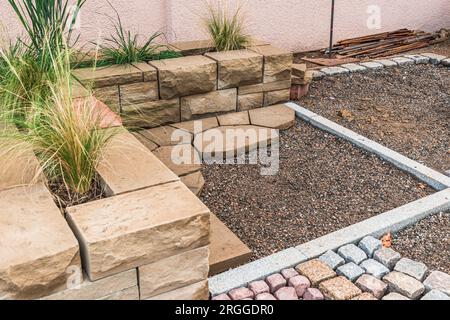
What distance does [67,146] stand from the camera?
7.06 feet

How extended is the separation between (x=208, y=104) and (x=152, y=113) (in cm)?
46

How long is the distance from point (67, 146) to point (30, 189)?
0.23 m

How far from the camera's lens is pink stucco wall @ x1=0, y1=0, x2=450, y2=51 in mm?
4508

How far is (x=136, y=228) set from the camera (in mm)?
1825

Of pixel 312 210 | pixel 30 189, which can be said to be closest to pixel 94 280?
pixel 30 189

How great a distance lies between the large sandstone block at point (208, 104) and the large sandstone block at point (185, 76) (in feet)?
0.20

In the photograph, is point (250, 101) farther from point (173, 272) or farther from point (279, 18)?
point (173, 272)

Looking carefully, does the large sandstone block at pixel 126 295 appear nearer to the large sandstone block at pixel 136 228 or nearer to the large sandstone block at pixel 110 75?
the large sandstone block at pixel 136 228

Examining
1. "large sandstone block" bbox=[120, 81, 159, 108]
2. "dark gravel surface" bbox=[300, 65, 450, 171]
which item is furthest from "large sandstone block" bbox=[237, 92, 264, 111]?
"large sandstone block" bbox=[120, 81, 159, 108]

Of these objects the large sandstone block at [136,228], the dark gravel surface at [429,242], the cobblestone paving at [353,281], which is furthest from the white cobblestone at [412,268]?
the large sandstone block at [136,228]

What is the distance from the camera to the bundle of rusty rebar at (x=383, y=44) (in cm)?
591

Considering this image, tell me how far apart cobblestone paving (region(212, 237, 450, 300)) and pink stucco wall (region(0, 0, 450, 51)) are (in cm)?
274

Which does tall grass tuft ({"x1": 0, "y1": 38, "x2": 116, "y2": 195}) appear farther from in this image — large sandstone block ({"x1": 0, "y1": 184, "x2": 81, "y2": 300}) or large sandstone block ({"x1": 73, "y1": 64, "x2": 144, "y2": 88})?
large sandstone block ({"x1": 73, "y1": 64, "x2": 144, "y2": 88})

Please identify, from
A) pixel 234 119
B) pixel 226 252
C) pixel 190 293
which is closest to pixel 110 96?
pixel 234 119
